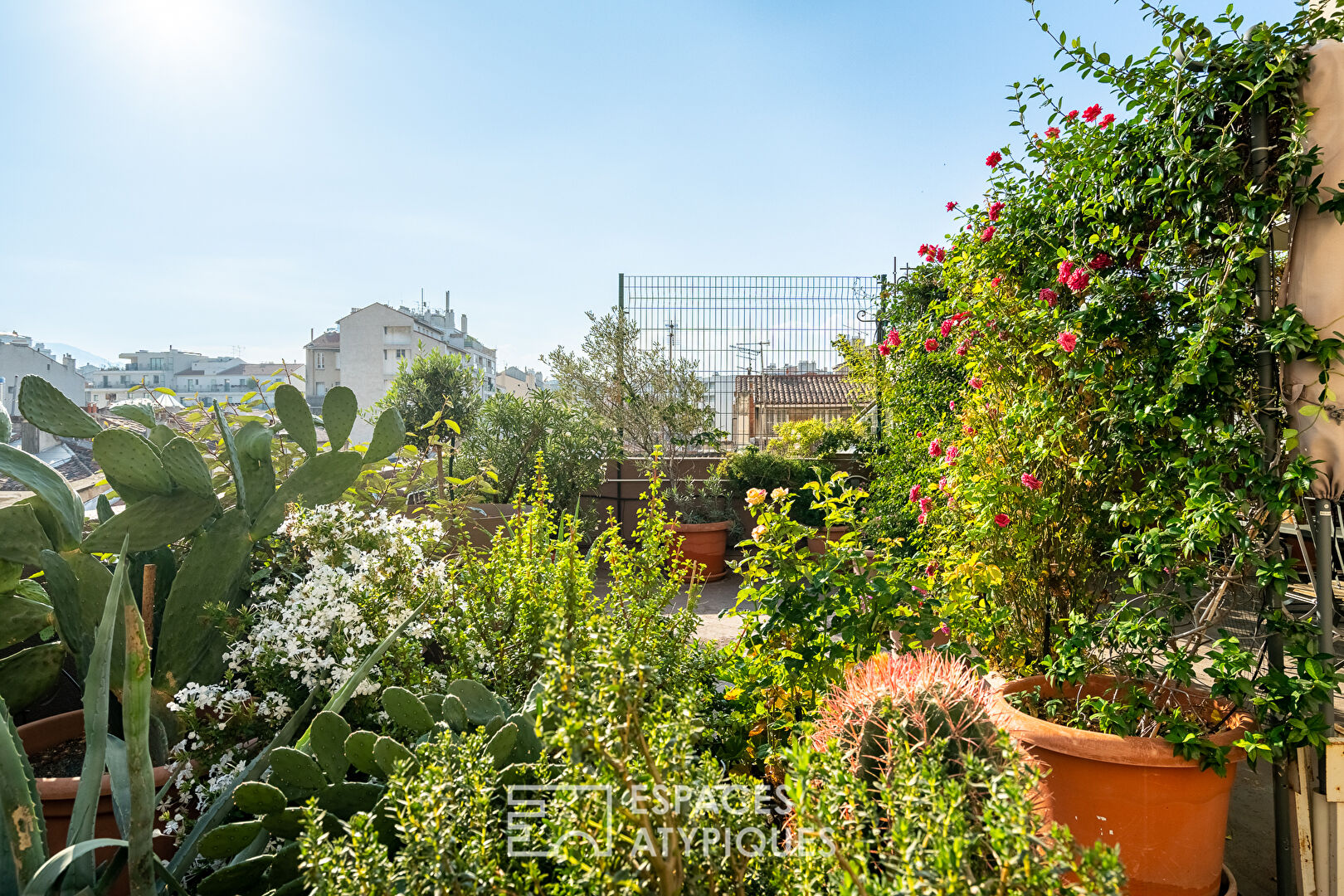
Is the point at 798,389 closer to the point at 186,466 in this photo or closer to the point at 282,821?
the point at 186,466

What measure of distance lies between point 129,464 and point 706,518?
4.64 m

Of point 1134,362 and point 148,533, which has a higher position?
point 1134,362

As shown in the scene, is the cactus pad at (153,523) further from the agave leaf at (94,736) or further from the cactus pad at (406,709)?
the cactus pad at (406,709)

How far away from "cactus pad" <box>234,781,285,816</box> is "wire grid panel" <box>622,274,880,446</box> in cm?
630

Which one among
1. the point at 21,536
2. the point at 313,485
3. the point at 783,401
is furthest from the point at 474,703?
the point at 783,401

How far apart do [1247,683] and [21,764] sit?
7.29ft

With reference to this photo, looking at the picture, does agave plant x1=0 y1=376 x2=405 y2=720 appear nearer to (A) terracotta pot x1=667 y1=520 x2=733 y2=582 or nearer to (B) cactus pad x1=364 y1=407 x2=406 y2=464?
(B) cactus pad x1=364 y1=407 x2=406 y2=464

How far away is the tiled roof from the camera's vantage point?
7457 millimetres

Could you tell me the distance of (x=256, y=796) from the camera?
0.92 metres

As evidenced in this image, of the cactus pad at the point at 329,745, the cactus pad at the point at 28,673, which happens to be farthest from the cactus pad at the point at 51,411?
the cactus pad at the point at 329,745

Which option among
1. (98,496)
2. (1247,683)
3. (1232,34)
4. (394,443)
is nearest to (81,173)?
(98,496)

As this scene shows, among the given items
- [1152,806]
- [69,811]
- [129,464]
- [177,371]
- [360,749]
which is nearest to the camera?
[360,749]

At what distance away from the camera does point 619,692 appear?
0.64 meters

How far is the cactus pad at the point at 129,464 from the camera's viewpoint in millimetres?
1471
